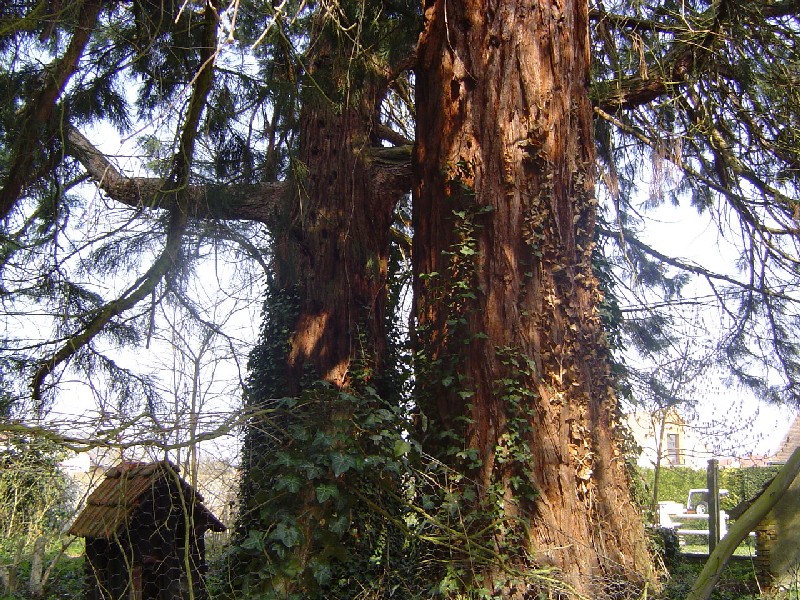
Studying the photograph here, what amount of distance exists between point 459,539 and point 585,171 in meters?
2.30

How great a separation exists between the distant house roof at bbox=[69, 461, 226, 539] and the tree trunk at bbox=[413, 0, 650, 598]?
5.68 feet

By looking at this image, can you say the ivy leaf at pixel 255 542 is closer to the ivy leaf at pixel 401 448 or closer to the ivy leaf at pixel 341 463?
the ivy leaf at pixel 341 463

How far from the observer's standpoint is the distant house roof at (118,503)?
448 centimetres

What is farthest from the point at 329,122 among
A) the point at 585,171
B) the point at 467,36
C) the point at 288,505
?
the point at 288,505

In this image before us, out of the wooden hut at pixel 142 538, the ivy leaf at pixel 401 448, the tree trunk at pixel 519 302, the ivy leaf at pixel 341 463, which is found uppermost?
the tree trunk at pixel 519 302

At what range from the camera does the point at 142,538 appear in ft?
16.3

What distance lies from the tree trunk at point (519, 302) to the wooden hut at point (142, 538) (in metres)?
1.88

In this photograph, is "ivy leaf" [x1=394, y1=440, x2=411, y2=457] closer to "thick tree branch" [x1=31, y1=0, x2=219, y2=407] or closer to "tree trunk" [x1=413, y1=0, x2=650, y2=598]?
"tree trunk" [x1=413, y1=0, x2=650, y2=598]

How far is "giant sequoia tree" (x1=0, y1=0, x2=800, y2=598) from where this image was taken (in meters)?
4.03

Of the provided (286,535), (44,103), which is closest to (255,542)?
(286,535)

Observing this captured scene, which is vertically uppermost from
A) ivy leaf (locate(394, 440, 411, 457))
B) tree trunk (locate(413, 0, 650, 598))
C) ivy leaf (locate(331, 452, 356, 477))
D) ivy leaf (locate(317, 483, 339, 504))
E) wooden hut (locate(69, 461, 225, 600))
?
tree trunk (locate(413, 0, 650, 598))

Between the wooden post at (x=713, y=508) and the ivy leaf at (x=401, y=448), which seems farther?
the wooden post at (x=713, y=508)

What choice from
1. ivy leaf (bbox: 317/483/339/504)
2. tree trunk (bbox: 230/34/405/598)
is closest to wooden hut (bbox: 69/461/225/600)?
tree trunk (bbox: 230/34/405/598)

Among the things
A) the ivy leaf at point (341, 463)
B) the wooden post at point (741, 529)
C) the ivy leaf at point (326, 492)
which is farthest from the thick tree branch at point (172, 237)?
the wooden post at point (741, 529)
